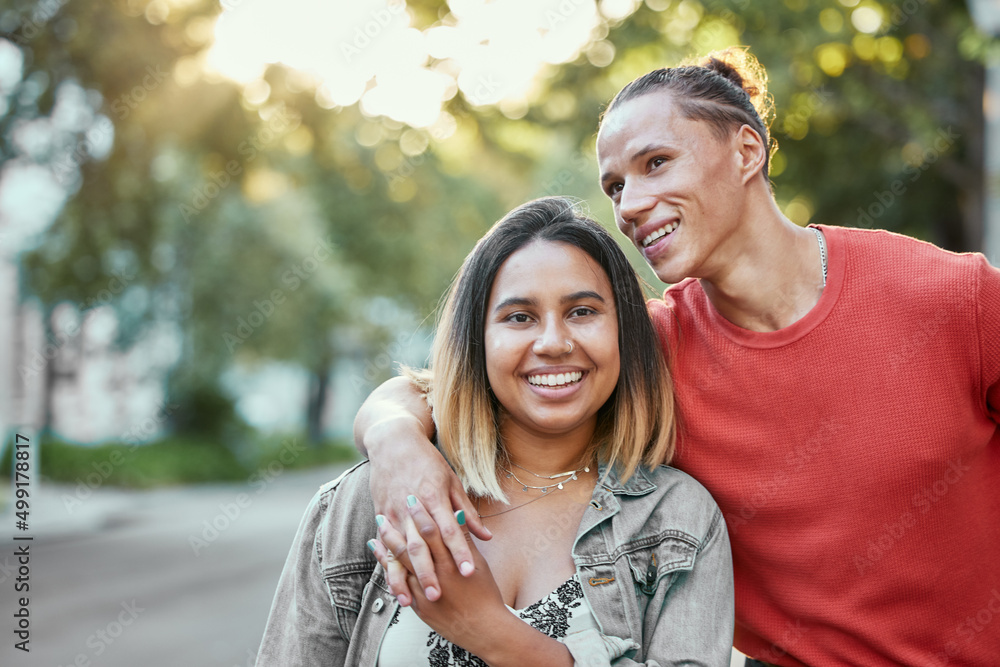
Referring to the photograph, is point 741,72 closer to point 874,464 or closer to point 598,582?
point 874,464

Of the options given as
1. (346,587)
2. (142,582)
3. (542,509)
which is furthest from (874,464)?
(142,582)

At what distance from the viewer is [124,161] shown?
12555 mm

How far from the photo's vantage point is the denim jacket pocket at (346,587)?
7.34ft

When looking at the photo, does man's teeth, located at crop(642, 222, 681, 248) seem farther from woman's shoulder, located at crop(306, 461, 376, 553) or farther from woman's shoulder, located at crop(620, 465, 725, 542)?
woman's shoulder, located at crop(306, 461, 376, 553)

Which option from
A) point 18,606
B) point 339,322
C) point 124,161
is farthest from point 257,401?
point 18,606

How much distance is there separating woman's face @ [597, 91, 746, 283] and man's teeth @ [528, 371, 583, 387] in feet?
1.46

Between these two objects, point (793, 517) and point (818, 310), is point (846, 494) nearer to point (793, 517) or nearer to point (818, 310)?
point (793, 517)

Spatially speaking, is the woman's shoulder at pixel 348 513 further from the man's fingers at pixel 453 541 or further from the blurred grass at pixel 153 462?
the blurred grass at pixel 153 462

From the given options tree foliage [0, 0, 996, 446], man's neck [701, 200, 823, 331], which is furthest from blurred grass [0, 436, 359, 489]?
man's neck [701, 200, 823, 331]

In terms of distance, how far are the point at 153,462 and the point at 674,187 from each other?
60.8 feet

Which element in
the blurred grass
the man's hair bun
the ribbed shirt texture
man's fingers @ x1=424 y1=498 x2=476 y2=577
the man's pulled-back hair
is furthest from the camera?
the blurred grass

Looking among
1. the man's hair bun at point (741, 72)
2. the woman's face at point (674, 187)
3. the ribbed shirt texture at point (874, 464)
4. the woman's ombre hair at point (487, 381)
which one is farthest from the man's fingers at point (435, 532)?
the man's hair bun at point (741, 72)

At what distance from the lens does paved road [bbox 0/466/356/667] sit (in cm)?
697

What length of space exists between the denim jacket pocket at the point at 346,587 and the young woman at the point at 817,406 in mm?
302
